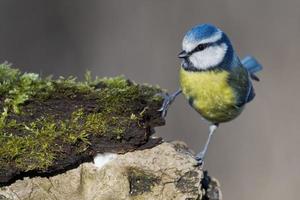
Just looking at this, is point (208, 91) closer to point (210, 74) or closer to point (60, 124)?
point (210, 74)

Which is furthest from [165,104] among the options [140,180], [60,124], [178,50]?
[178,50]

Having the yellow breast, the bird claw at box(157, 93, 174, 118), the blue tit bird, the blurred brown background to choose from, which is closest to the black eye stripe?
the blue tit bird

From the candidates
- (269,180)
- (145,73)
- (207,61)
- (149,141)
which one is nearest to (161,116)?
(149,141)

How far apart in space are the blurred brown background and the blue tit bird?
129 cm

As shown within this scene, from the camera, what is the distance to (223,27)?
171 inches

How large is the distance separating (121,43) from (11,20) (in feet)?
2.75

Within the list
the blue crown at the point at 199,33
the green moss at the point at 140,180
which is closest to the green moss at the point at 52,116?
the green moss at the point at 140,180

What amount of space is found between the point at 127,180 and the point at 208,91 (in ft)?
2.76

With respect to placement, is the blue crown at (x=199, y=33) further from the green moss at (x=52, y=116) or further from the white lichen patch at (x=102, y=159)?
the white lichen patch at (x=102, y=159)

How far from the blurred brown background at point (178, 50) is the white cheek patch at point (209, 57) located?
4.72 feet

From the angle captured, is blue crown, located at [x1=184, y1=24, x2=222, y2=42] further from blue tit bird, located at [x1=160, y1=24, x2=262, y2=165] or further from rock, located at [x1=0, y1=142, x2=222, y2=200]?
rock, located at [x1=0, y1=142, x2=222, y2=200]

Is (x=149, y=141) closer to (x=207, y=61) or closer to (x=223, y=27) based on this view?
(x=207, y=61)

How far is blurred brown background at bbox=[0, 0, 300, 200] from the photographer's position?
3883 millimetres

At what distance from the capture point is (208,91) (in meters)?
2.55
